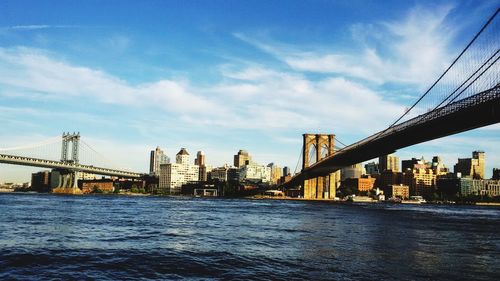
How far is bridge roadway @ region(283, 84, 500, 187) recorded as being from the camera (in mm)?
41062

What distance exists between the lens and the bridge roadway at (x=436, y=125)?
41.1 metres

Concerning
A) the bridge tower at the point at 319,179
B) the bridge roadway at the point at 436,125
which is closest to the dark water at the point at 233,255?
the bridge roadway at the point at 436,125

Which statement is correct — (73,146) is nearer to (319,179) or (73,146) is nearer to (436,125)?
(319,179)

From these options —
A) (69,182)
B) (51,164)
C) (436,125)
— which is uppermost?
(436,125)

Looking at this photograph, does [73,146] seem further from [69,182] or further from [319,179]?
[319,179]

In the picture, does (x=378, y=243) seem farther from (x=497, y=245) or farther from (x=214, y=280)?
(x=214, y=280)

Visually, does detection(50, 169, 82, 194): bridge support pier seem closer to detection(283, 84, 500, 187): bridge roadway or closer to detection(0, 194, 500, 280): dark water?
detection(283, 84, 500, 187): bridge roadway

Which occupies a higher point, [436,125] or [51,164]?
[436,125]

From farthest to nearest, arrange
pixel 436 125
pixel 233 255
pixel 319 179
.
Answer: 1. pixel 319 179
2. pixel 436 125
3. pixel 233 255

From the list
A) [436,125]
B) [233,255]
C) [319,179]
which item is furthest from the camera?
[319,179]

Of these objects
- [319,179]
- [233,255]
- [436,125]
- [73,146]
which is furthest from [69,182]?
[233,255]

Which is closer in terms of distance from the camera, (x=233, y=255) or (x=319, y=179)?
(x=233, y=255)

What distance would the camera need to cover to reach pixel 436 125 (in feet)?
169

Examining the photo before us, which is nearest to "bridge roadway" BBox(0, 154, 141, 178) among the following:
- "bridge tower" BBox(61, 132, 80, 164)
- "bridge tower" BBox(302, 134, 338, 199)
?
"bridge tower" BBox(61, 132, 80, 164)
